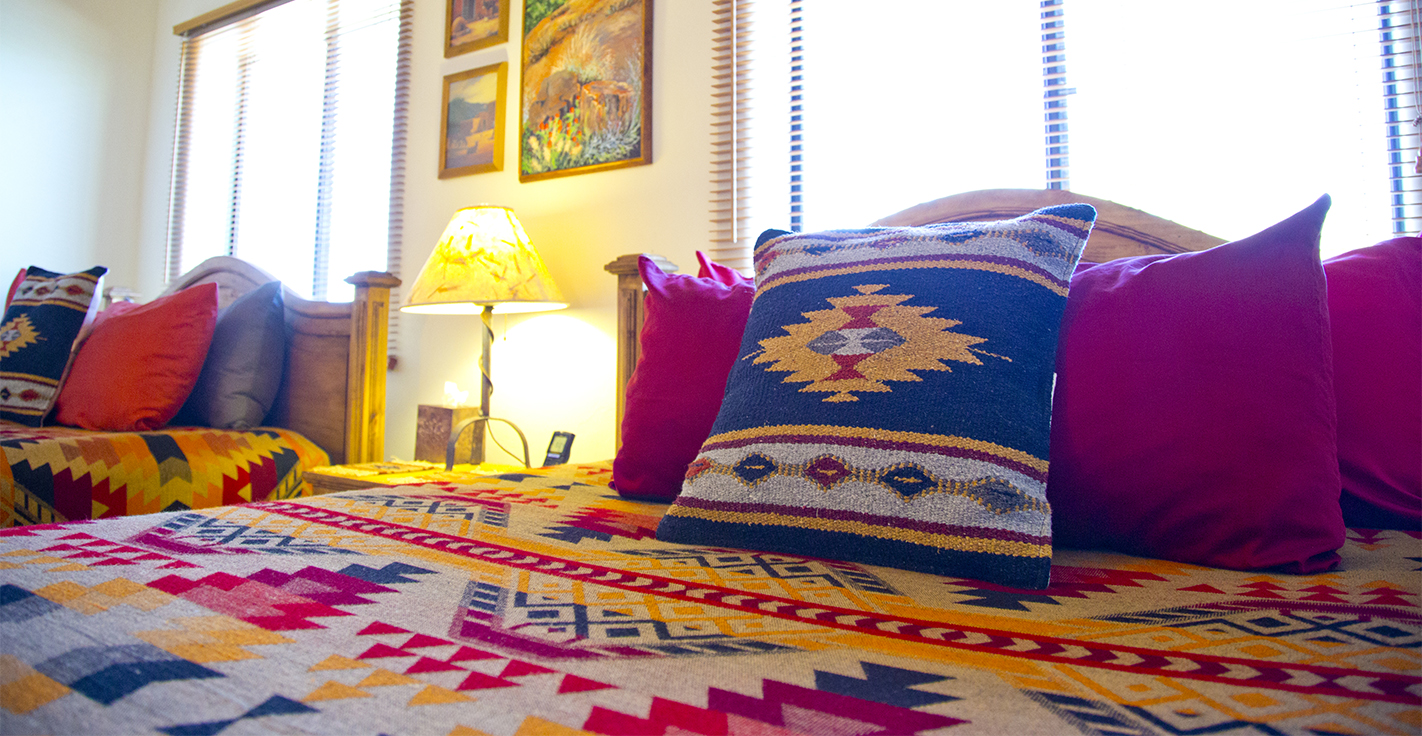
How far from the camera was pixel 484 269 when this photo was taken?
1864mm

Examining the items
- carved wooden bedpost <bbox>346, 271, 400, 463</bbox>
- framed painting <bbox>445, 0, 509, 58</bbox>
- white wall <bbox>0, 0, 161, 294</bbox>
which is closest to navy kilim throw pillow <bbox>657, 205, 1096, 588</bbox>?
carved wooden bedpost <bbox>346, 271, 400, 463</bbox>

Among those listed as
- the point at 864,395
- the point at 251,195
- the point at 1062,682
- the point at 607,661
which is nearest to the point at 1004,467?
the point at 864,395

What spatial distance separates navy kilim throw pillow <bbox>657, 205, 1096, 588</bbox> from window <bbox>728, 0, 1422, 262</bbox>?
0.94m

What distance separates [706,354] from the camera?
1151 mm

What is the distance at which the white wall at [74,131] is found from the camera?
311cm

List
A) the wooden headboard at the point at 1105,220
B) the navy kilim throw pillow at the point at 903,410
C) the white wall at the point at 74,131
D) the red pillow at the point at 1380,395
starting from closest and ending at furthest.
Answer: the navy kilim throw pillow at the point at 903,410 < the red pillow at the point at 1380,395 < the wooden headboard at the point at 1105,220 < the white wall at the point at 74,131

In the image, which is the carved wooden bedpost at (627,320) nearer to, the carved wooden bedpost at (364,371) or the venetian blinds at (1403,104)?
the carved wooden bedpost at (364,371)

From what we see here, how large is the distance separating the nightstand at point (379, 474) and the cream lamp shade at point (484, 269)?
1.46 ft

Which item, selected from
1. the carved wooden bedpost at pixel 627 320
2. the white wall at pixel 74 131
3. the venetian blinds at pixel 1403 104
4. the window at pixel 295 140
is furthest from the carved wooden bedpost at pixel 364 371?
the venetian blinds at pixel 1403 104

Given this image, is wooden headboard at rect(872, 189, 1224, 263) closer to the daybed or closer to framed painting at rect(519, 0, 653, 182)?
framed painting at rect(519, 0, 653, 182)

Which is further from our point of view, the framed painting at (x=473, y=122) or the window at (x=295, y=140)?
the window at (x=295, y=140)

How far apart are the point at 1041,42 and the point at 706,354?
49.6 inches

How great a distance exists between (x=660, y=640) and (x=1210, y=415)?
2.13 ft

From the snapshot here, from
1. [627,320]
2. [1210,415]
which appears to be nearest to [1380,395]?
[1210,415]
